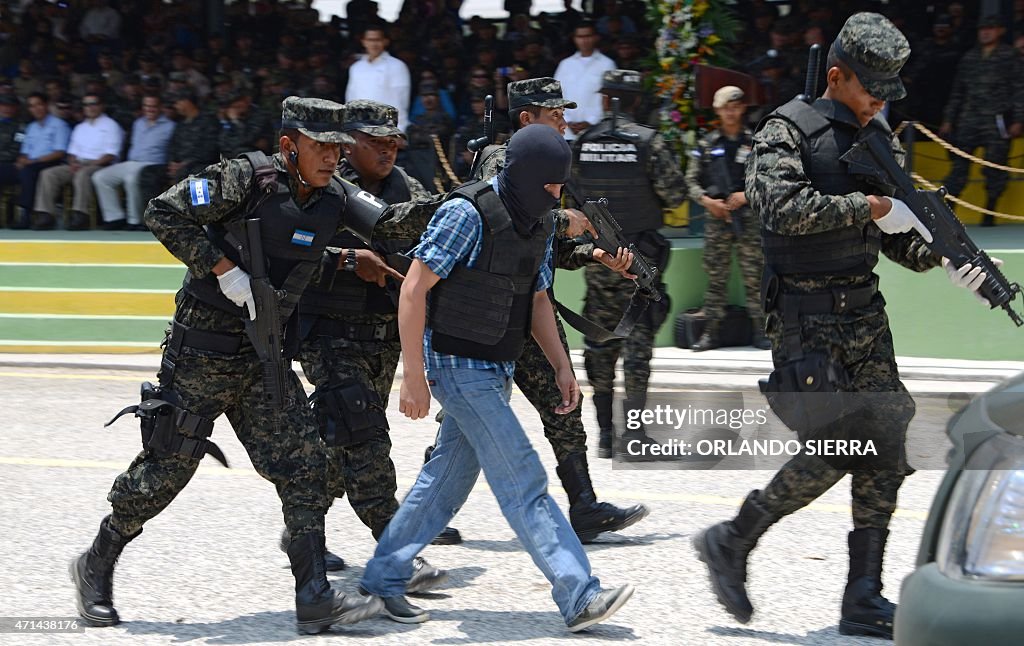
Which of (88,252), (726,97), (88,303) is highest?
(726,97)

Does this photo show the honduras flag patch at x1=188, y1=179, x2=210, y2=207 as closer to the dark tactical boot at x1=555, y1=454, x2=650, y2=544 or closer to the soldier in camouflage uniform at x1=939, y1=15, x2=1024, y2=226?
the dark tactical boot at x1=555, y1=454, x2=650, y2=544

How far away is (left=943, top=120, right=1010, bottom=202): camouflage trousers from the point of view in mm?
11680

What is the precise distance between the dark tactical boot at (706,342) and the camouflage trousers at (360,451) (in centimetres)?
527

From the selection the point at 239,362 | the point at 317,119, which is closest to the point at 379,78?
the point at 317,119

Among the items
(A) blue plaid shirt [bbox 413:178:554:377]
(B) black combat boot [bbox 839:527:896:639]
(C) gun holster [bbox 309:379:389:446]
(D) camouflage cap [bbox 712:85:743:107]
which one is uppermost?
(A) blue plaid shirt [bbox 413:178:554:377]

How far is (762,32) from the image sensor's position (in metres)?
12.9

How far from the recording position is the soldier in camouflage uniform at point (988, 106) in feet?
37.6

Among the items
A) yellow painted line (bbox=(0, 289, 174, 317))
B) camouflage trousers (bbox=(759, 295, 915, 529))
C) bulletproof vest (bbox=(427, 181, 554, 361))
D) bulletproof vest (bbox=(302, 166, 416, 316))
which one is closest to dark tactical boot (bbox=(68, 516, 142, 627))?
bulletproof vest (bbox=(302, 166, 416, 316))

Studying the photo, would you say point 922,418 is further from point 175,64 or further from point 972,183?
point 175,64

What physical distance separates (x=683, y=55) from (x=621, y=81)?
12.8ft

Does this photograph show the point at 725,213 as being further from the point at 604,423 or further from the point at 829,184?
the point at 829,184

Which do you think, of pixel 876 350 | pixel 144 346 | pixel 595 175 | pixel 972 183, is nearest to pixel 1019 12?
pixel 972 183

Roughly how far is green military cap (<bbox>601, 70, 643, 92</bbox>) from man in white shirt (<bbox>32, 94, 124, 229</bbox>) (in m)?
7.81

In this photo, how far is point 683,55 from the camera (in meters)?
11.5
